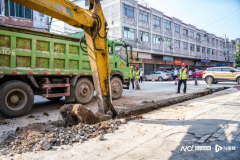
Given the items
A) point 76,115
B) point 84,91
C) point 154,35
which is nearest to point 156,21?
point 154,35

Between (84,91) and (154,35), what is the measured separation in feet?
Answer: 84.9

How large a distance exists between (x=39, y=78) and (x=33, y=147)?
3.75 metres

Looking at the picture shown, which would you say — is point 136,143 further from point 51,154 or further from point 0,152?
point 0,152

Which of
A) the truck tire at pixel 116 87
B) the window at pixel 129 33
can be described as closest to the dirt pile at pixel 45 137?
the truck tire at pixel 116 87

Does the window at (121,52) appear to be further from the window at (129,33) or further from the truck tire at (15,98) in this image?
the window at (129,33)

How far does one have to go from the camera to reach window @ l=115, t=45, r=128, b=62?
9.60 m

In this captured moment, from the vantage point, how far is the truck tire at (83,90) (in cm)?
780

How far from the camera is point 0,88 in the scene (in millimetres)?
5535

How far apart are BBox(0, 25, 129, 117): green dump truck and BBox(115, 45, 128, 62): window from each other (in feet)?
6.51

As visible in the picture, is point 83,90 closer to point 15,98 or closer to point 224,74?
point 15,98

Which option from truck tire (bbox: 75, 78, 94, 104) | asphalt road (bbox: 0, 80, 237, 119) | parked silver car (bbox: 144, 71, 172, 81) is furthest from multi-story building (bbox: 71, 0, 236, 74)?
A: truck tire (bbox: 75, 78, 94, 104)

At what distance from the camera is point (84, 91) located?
318 inches

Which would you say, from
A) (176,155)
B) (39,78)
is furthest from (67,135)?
(39,78)

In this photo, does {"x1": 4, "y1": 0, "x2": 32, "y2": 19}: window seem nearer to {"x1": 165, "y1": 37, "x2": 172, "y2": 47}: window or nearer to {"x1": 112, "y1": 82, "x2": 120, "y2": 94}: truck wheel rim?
{"x1": 112, "y1": 82, "x2": 120, "y2": 94}: truck wheel rim
